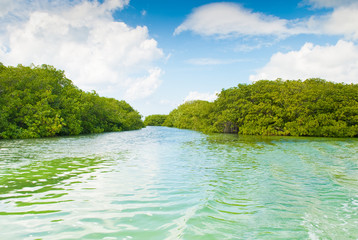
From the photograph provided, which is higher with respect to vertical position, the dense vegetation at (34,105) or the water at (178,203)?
the dense vegetation at (34,105)

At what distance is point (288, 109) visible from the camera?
38.3 m

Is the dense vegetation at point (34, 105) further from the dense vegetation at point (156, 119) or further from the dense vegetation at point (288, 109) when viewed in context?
the dense vegetation at point (156, 119)

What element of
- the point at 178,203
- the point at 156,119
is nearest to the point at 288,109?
the point at 178,203

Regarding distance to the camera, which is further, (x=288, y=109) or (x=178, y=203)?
(x=288, y=109)

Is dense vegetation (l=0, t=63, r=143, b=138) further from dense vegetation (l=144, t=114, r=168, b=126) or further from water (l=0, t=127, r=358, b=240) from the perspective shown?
dense vegetation (l=144, t=114, r=168, b=126)

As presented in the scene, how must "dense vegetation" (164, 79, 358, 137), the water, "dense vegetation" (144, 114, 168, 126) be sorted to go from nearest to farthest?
1. the water
2. "dense vegetation" (164, 79, 358, 137)
3. "dense vegetation" (144, 114, 168, 126)

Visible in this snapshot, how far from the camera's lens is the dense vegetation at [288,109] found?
34.8m

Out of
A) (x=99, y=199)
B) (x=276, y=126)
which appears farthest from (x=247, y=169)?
(x=276, y=126)

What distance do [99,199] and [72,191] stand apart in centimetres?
118

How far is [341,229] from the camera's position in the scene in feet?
14.7

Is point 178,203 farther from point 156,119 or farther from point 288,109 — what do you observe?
point 156,119

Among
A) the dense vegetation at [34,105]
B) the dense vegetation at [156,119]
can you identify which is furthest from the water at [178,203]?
the dense vegetation at [156,119]

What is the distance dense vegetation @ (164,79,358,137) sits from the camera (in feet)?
114

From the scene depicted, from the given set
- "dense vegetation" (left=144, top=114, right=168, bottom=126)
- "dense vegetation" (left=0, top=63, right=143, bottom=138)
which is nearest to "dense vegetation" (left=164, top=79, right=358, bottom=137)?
"dense vegetation" (left=0, top=63, right=143, bottom=138)
